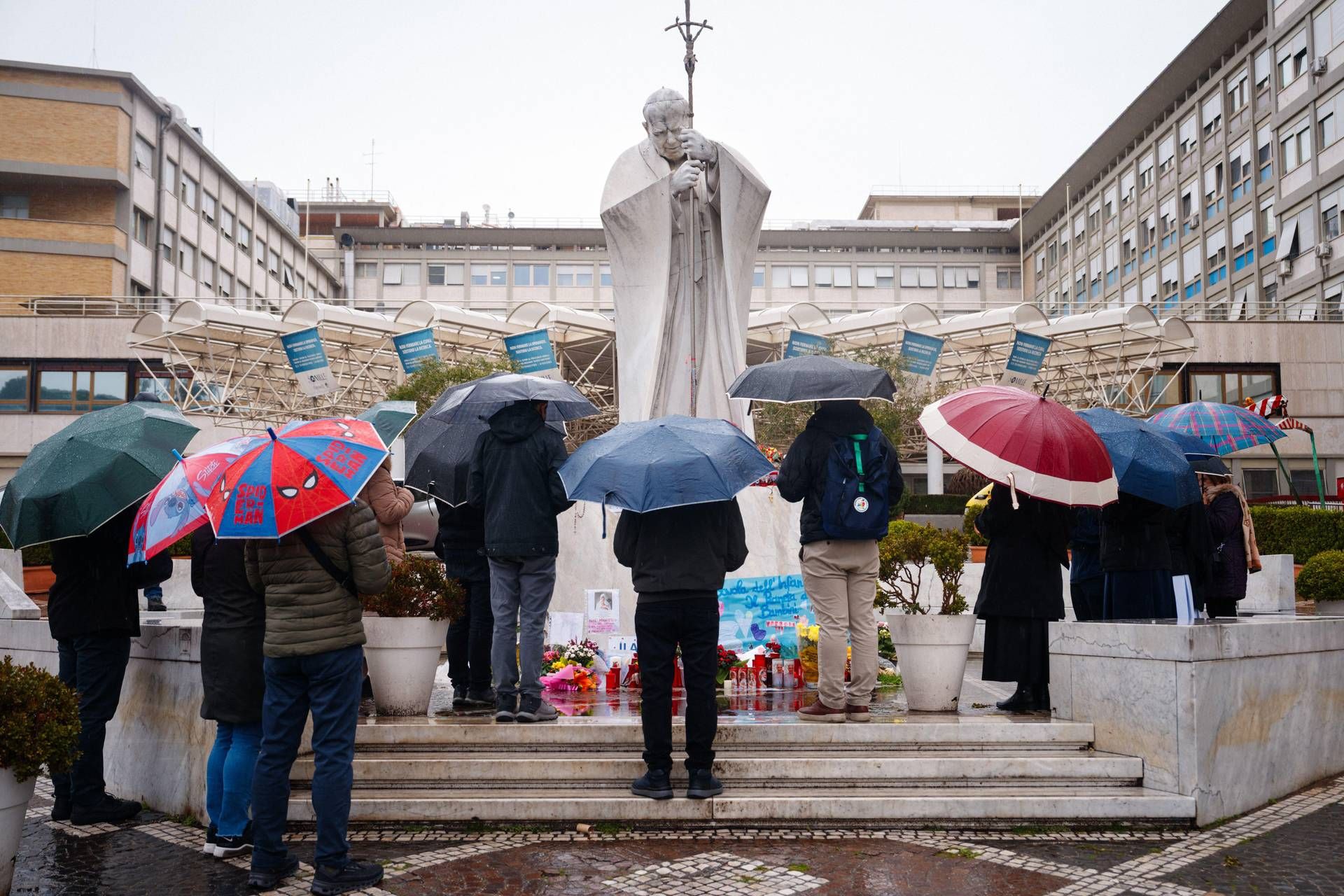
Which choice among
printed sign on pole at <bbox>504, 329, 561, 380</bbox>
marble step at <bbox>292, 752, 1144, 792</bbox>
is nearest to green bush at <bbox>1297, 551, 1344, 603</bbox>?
marble step at <bbox>292, 752, 1144, 792</bbox>

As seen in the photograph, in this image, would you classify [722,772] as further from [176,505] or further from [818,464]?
[176,505]

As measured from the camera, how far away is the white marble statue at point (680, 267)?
10016 millimetres

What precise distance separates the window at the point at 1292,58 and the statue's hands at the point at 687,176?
121ft

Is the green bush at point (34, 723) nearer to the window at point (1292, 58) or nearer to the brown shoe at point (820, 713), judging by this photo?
the brown shoe at point (820, 713)

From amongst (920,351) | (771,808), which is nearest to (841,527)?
(771,808)

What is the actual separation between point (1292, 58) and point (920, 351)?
21.3 metres

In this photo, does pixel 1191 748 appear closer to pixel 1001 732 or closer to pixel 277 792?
pixel 1001 732

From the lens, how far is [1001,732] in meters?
6.41

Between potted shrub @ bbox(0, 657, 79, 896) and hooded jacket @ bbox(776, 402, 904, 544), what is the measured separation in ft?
12.1

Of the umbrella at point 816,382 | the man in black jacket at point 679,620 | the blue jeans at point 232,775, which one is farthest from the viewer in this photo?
the umbrella at point 816,382

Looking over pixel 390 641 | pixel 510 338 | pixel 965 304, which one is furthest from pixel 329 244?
pixel 390 641

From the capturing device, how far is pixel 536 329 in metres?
31.3

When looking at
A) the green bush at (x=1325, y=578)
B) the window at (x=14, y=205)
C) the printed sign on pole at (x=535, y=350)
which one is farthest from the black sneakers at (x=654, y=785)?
the window at (x=14, y=205)

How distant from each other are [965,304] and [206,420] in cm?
3984
